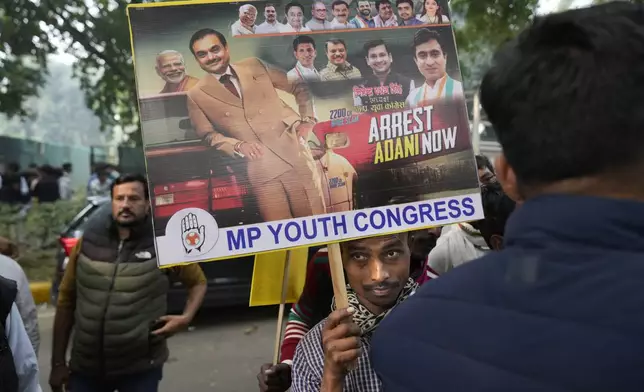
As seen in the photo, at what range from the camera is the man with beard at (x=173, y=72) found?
5.54 feet

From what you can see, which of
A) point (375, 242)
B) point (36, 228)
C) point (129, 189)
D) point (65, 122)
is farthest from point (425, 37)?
point (65, 122)

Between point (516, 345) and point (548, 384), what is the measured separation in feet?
0.21

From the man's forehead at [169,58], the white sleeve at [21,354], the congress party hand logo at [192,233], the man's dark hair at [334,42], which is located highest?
the man's dark hair at [334,42]

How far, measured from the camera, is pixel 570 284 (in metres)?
0.87

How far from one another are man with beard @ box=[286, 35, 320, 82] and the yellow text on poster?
2.30 ft

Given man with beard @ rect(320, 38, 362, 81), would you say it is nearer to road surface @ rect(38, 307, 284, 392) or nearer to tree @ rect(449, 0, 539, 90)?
road surface @ rect(38, 307, 284, 392)

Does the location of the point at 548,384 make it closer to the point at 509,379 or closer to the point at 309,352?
the point at 509,379

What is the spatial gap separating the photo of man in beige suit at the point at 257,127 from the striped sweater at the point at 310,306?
25.9 inches

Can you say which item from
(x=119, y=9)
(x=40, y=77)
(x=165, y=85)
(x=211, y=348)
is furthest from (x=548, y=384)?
(x=40, y=77)

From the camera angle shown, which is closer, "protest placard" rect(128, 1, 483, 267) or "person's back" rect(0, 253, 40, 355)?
"protest placard" rect(128, 1, 483, 267)

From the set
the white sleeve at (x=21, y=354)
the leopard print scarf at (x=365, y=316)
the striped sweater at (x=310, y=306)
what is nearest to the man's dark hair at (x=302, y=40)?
the leopard print scarf at (x=365, y=316)

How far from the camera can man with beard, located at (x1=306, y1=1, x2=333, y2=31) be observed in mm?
1793

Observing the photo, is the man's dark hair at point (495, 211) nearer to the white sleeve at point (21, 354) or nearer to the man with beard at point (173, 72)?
the man with beard at point (173, 72)

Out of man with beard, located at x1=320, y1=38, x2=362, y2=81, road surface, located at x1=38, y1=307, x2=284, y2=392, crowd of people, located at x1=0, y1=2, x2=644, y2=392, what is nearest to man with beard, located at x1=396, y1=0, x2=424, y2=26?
man with beard, located at x1=320, y1=38, x2=362, y2=81
